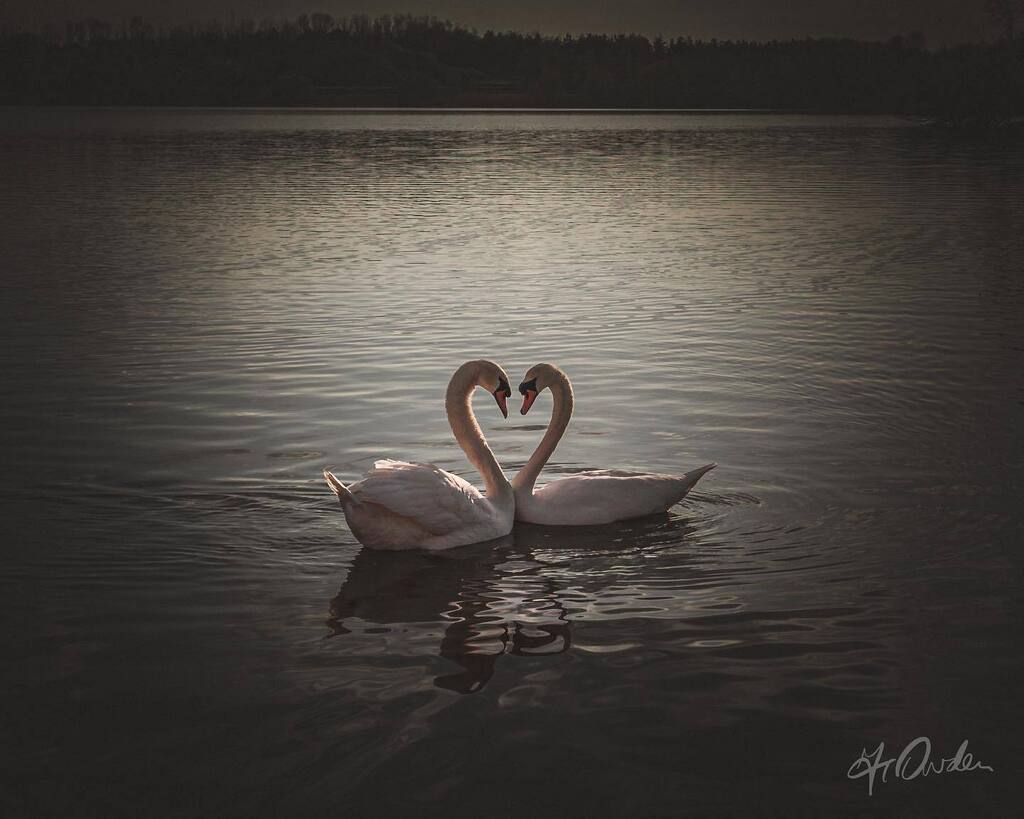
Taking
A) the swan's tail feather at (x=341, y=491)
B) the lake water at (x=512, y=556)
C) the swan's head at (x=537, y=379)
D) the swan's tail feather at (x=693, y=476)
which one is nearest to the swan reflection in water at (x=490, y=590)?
the lake water at (x=512, y=556)

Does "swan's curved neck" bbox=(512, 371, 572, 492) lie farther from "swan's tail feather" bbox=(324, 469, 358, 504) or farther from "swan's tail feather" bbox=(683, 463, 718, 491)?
"swan's tail feather" bbox=(324, 469, 358, 504)

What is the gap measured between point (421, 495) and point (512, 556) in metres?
0.75

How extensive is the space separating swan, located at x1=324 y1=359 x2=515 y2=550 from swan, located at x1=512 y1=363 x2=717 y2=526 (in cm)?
19

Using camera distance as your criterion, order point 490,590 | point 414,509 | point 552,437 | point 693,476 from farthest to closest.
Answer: point 552,437 < point 693,476 < point 414,509 < point 490,590

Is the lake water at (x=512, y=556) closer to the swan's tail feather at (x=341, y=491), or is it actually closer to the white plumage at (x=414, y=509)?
the white plumage at (x=414, y=509)

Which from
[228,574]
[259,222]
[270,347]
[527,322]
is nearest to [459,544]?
[228,574]

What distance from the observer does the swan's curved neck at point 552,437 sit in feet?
29.1

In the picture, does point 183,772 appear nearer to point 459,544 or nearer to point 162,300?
point 459,544

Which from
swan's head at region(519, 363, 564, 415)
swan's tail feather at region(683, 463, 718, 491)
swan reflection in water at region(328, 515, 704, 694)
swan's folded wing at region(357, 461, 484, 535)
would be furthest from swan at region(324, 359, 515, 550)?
swan's tail feather at region(683, 463, 718, 491)

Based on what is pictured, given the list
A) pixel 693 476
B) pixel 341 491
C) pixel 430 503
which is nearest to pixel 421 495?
pixel 430 503

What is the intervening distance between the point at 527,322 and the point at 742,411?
573 cm

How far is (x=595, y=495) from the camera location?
861 cm

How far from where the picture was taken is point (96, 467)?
9867mm

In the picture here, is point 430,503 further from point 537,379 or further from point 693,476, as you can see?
point 693,476
